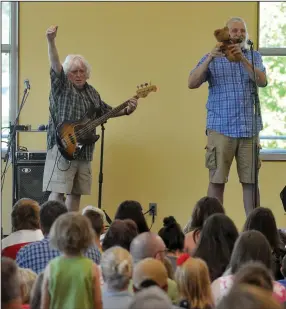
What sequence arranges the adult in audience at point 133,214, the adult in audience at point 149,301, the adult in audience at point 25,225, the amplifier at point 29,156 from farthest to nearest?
the amplifier at point 29,156, the adult in audience at point 133,214, the adult in audience at point 25,225, the adult in audience at point 149,301

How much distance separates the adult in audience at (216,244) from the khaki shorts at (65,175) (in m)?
2.29

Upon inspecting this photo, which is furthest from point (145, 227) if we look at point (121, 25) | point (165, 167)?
point (121, 25)

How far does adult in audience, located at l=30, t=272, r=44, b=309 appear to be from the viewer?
2.83 meters

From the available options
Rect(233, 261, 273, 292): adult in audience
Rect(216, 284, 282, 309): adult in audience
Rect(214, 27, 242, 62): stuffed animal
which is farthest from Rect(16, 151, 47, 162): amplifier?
Rect(216, 284, 282, 309): adult in audience

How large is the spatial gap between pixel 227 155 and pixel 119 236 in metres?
2.15

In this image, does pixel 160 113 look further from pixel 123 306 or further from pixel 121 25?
pixel 123 306

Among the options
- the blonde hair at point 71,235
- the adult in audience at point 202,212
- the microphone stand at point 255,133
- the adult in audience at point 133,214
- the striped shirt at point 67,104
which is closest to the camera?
the blonde hair at point 71,235

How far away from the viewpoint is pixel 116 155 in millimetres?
6926

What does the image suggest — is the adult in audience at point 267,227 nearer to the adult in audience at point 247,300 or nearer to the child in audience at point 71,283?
the child in audience at point 71,283

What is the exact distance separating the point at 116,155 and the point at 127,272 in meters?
4.19

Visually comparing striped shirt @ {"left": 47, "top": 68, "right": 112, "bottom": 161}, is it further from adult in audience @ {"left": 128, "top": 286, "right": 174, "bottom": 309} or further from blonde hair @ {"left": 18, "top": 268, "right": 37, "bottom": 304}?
adult in audience @ {"left": 128, "top": 286, "right": 174, "bottom": 309}

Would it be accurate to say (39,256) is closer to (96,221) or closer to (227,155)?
(96,221)

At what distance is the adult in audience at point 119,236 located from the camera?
3.62 meters

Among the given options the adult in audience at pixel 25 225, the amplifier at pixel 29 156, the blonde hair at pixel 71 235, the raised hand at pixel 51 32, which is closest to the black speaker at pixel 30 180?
the amplifier at pixel 29 156
